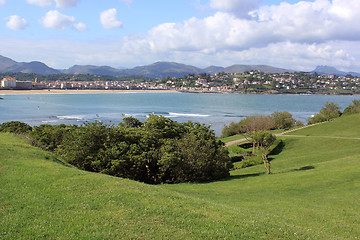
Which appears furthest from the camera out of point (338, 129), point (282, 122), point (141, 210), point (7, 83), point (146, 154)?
point (7, 83)

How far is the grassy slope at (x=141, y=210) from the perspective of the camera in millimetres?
7484

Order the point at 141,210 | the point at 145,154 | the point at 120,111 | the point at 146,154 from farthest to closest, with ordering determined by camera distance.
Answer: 1. the point at 120,111
2. the point at 146,154
3. the point at 145,154
4. the point at 141,210

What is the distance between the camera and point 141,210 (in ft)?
28.7

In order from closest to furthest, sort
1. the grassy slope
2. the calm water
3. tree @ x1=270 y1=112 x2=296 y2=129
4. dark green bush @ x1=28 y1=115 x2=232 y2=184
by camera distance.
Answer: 1. the grassy slope
2. dark green bush @ x1=28 y1=115 x2=232 y2=184
3. tree @ x1=270 y1=112 x2=296 y2=129
4. the calm water

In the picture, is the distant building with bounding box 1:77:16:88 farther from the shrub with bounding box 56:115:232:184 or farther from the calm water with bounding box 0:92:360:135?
the shrub with bounding box 56:115:232:184

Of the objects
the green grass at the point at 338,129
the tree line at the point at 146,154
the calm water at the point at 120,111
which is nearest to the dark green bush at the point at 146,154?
the tree line at the point at 146,154

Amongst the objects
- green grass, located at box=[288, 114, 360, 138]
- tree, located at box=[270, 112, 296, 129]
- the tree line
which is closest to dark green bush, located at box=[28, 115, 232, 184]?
the tree line

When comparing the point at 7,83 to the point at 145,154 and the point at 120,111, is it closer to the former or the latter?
the point at 120,111

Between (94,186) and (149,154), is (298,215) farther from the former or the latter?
(149,154)

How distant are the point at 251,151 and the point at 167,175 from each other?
18865mm

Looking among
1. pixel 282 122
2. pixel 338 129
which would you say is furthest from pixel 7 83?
pixel 338 129

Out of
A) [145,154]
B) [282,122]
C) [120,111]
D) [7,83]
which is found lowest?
[120,111]

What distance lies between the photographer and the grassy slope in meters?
7.48

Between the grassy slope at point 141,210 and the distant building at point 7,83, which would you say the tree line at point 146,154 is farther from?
the distant building at point 7,83
